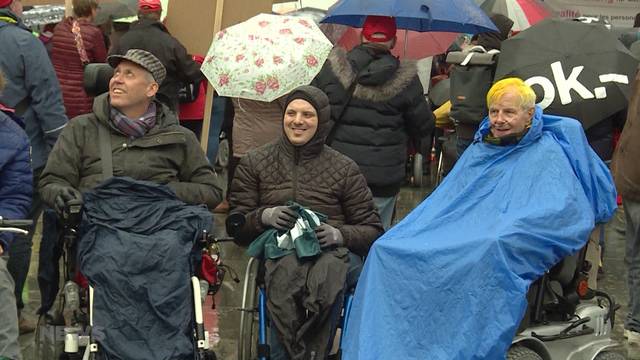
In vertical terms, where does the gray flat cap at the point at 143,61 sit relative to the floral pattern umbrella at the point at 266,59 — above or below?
above

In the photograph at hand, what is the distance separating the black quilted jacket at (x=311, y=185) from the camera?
19.4 ft

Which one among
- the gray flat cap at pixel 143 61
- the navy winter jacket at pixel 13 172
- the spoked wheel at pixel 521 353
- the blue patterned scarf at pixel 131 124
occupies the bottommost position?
the spoked wheel at pixel 521 353

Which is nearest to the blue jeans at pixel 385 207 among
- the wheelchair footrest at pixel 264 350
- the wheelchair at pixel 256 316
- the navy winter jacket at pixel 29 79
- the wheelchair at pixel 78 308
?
the wheelchair at pixel 256 316

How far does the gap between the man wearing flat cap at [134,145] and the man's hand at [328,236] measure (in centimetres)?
53

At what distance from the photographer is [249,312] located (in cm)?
570

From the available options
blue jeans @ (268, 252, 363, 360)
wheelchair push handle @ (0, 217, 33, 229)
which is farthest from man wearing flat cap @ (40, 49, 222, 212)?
blue jeans @ (268, 252, 363, 360)

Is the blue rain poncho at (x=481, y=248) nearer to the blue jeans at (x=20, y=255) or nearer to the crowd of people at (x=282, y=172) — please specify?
the crowd of people at (x=282, y=172)

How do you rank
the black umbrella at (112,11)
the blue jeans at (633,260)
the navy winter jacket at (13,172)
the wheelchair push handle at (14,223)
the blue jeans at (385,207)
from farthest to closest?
the black umbrella at (112,11) < the blue jeans at (385,207) < the blue jeans at (633,260) < the navy winter jacket at (13,172) < the wheelchair push handle at (14,223)

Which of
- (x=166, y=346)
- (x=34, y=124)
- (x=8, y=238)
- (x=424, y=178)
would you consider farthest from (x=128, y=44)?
(x=424, y=178)

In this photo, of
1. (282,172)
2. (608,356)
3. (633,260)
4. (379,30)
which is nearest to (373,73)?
(379,30)

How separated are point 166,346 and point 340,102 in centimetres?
254

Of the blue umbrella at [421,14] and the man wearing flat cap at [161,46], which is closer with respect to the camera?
the blue umbrella at [421,14]

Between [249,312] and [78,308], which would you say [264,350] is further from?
[78,308]

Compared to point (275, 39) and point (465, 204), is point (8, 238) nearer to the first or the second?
point (465, 204)
